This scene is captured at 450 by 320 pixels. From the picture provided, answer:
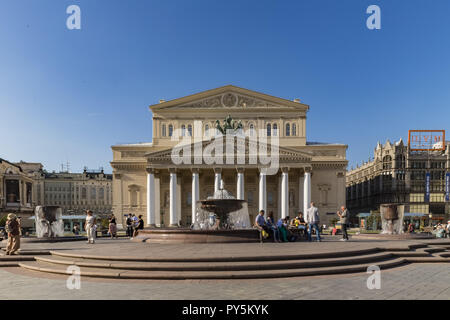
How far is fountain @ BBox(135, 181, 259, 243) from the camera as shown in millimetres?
18094

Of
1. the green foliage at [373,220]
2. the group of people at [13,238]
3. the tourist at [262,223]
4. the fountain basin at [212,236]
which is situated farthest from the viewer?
the green foliage at [373,220]

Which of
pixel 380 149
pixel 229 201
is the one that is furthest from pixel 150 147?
pixel 380 149

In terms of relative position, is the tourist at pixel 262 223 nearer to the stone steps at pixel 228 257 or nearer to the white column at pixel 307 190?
the stone steps at pixel 228 257

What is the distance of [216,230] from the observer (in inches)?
716

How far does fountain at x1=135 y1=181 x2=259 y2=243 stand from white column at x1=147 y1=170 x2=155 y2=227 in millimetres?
30973

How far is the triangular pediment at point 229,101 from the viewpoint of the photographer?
6191 cm

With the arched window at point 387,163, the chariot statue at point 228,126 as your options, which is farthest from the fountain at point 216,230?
the arched window at point 387,163

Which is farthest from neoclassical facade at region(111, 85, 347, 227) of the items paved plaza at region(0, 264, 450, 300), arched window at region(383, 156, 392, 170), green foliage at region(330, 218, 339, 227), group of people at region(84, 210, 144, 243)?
paved plaza at region(0, 264, 450, 300)

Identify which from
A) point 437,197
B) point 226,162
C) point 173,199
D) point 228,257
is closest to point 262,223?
point 228,257

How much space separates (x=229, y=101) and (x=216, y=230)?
45920 mm

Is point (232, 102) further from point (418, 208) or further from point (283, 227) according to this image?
point (283, 227)

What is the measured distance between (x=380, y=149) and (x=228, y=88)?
126ft

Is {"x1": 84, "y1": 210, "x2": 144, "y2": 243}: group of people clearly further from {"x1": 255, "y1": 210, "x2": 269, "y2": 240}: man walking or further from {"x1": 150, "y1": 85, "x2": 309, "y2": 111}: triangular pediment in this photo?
{"x1": 150, "y1": 85, "x2": 309, "y2": 111}: triangular pediment

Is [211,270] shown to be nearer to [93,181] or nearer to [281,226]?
[281,226]
